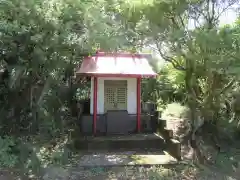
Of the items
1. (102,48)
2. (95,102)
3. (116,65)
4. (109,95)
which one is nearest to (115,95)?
(109,95)

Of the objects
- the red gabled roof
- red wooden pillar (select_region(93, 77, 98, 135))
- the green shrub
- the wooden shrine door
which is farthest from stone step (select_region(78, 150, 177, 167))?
the red gabled roof

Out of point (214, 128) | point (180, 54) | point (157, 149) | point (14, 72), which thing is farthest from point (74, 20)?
point (214, 128)

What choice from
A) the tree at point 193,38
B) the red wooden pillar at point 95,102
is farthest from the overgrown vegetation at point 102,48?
the red wooden pillar at point 95,102

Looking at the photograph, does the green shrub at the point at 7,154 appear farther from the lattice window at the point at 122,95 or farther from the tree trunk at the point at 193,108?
the tree trunk at the point at 193,108

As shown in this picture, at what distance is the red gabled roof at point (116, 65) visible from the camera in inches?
412

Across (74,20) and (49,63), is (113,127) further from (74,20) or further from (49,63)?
(74,20)

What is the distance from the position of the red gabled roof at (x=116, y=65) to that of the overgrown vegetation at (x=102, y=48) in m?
1.03

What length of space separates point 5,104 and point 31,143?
248 cm

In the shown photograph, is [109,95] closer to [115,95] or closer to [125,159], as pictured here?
[115,95]

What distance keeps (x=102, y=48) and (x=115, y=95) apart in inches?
123

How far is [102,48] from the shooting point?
8711 millimetres

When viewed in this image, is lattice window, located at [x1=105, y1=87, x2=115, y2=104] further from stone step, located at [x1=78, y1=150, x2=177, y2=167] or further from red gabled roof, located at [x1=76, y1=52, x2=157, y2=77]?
stone step, located at [x1=78, y1=150, x2=177, y2=167]

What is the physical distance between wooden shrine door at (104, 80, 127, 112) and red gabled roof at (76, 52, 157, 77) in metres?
0.66

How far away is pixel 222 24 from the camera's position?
301 inches
